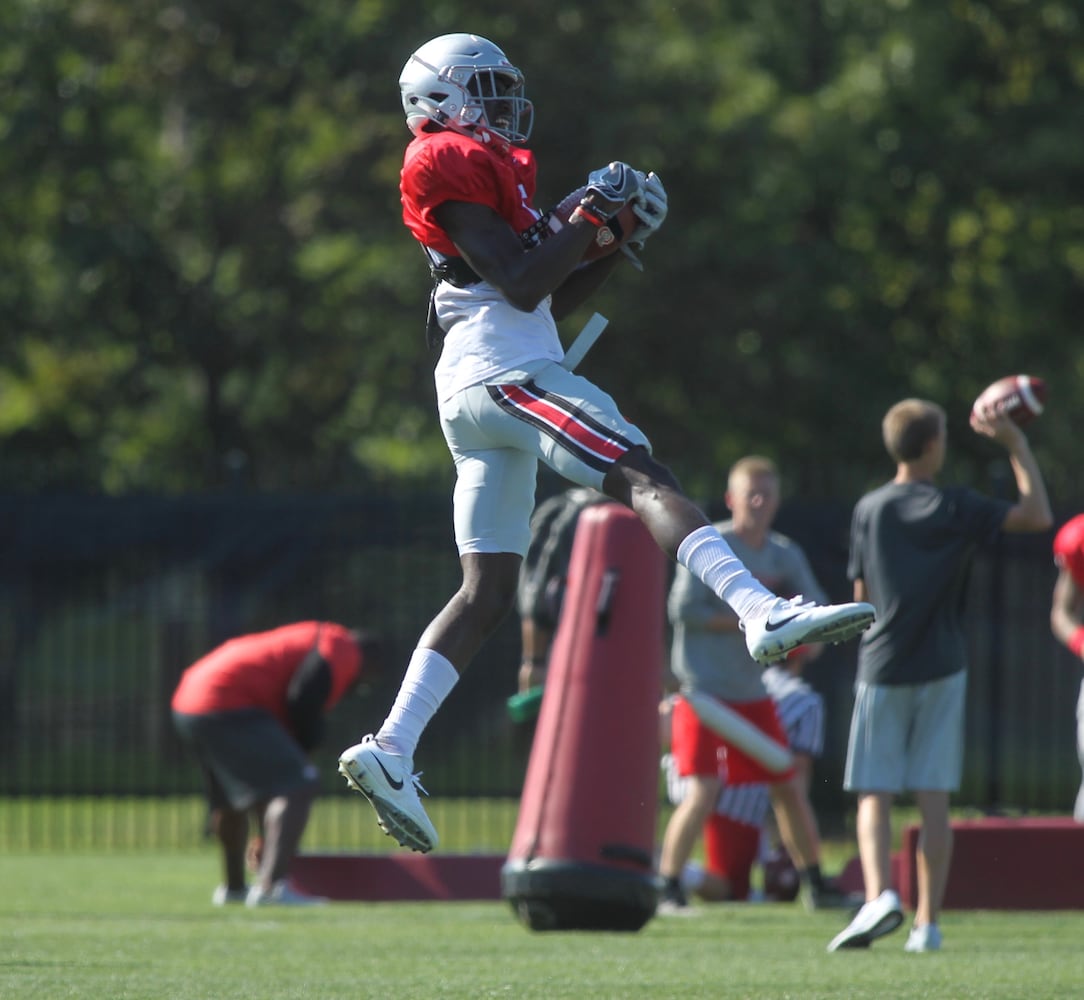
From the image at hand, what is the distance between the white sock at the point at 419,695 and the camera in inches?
230

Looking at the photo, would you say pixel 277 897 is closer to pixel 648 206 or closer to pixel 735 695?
pixel 735 695

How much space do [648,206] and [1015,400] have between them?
6.67ft

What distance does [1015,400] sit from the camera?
286 inches

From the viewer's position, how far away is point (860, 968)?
22.5 ft

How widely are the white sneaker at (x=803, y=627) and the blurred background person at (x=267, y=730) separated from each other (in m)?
5.48

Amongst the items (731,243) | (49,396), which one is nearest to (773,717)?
(731,243)

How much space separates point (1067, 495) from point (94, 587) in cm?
714

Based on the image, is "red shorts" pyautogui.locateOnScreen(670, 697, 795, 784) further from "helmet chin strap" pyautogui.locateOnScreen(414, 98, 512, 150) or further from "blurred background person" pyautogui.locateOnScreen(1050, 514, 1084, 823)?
"helmet chin strap" pyautogui.locateOnScreen(414, 98, 512, 150)

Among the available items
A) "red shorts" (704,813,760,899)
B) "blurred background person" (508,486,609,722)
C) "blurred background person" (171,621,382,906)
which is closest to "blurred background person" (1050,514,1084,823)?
"red shorts" (704,813,760,899)

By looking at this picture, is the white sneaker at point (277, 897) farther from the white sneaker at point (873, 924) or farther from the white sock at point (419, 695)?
the white sock at point (419, 695)

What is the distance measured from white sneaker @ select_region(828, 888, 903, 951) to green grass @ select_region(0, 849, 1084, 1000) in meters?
0.10

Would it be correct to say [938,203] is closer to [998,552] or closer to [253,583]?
[998,552]

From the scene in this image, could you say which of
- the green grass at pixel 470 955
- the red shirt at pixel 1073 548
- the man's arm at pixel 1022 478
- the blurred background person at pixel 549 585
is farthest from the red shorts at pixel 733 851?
the man's arm at pixel 1022 478

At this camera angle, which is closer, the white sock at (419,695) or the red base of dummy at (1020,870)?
the white sock at (419,695)
